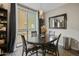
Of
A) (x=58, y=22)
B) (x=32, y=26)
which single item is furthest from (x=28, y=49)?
(x=58, y=22)

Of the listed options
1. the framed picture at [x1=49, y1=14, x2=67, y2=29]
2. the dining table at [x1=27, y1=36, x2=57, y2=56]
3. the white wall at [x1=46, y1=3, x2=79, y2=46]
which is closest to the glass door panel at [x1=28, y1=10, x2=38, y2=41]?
the dining table at [x1=27, y1=36, x2=57, y2=56]

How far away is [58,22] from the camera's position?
1911mm

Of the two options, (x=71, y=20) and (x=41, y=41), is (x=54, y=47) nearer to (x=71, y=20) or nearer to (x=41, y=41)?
(x=41, y=41)

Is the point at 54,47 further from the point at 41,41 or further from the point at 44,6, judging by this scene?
the point at 44,6

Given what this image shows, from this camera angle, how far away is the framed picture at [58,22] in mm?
1856

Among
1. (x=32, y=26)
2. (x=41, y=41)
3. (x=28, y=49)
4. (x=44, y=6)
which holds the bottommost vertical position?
(x=28, y=49)

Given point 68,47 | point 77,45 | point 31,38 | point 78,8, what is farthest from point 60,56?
point 78,8

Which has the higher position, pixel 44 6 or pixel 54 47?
pixel 44 6

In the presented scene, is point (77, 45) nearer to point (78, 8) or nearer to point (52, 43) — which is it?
point (52, 43)

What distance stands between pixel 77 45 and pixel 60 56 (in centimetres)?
34

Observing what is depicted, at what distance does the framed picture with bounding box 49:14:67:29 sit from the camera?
186 centimetres

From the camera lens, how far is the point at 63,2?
188cm

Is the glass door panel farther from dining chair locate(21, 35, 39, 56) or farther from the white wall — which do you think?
the white wall

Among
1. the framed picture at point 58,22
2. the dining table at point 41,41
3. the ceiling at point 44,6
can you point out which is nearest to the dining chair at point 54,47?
the dining table at point 41,41
